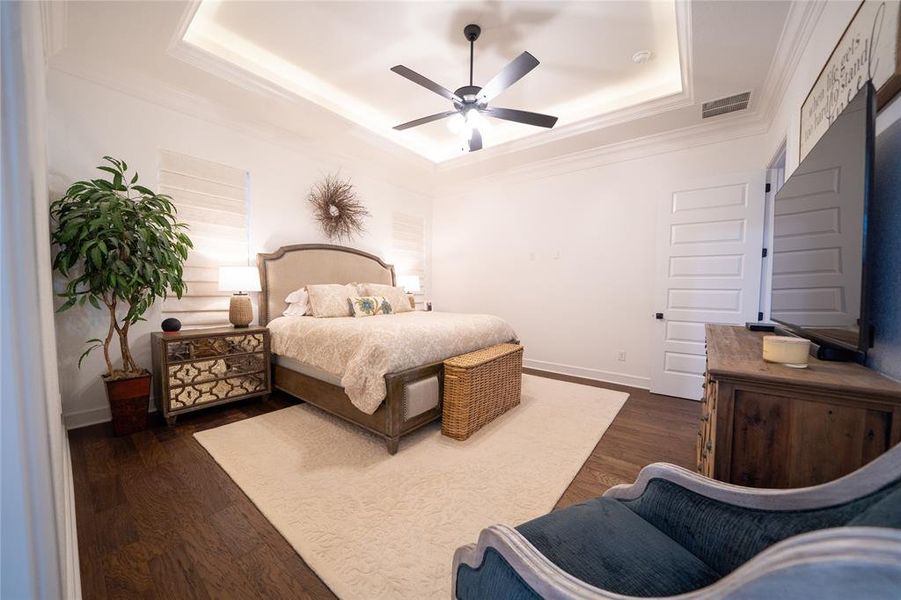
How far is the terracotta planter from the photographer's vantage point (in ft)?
7.93

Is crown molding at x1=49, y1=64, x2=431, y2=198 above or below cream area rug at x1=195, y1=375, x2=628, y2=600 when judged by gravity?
above

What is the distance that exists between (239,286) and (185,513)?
1904 mm

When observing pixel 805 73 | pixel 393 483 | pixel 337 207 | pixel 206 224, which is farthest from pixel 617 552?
pixel 337 207

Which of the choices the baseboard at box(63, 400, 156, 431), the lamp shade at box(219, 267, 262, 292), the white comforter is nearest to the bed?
the white comforter

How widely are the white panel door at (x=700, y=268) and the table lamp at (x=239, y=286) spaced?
13.3 feet

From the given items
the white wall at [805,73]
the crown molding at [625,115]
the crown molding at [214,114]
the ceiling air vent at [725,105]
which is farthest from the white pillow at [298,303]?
the ceiling air vent at [725,105]

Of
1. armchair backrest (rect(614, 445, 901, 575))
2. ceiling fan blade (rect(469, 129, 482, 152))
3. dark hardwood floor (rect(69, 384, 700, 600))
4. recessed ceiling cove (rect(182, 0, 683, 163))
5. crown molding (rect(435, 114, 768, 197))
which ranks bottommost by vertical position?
dark hardwood floor (rect(69, 384, 700, 600))

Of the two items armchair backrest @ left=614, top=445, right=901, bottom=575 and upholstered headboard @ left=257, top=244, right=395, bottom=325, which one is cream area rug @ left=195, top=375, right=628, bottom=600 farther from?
upholstered headboard @ left=257, top=244, right=395, bottom=325

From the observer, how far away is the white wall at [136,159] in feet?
8.21

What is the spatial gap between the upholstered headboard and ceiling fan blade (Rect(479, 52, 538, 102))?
2507 mm

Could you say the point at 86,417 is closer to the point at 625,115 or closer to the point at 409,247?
the point at 409,247

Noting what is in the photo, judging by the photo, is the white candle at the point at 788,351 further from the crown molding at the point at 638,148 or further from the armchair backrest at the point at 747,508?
the crown molding at the point at 638,148

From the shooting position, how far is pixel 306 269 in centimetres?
383

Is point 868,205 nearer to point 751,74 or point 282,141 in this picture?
point 751,74
